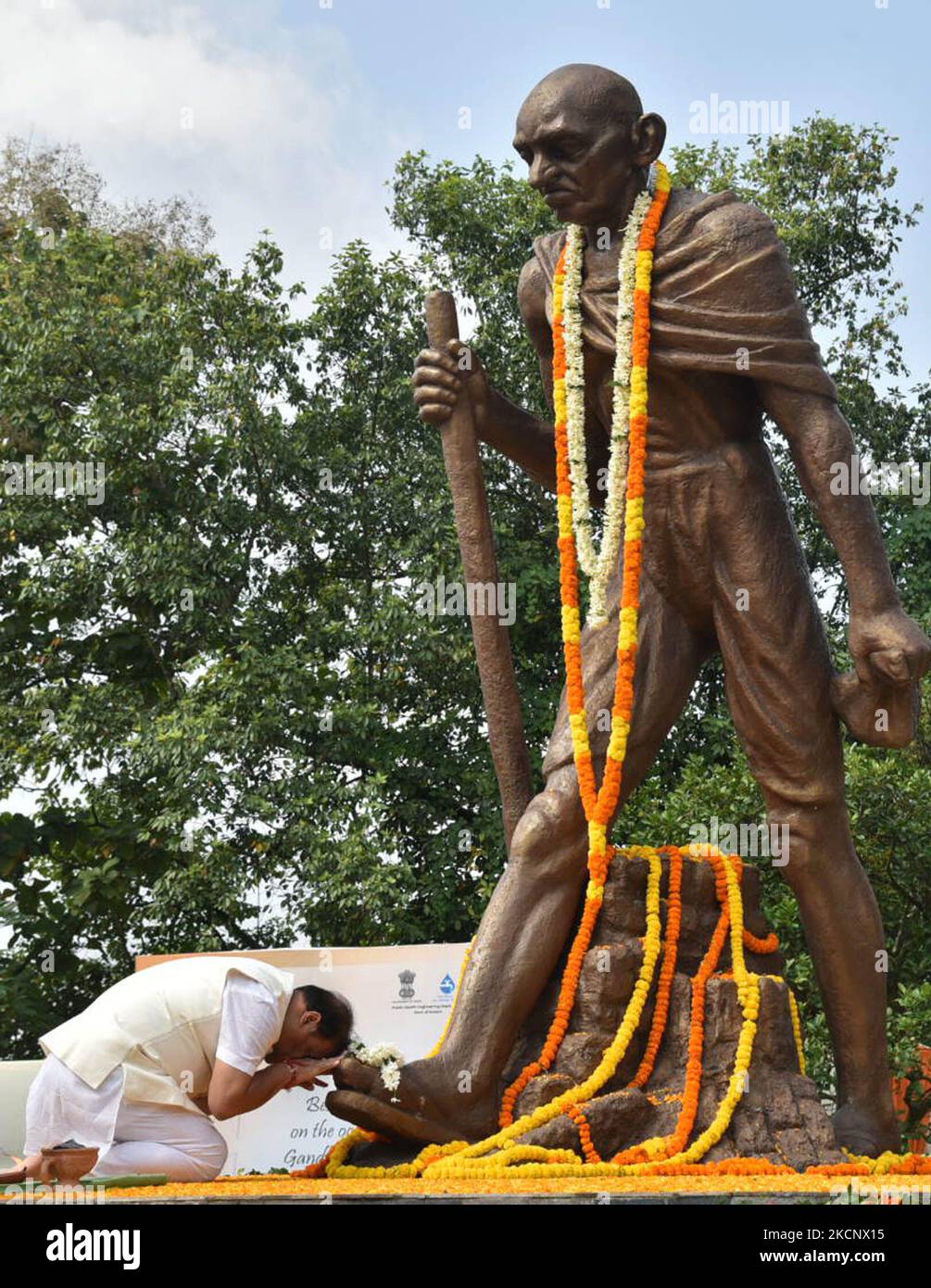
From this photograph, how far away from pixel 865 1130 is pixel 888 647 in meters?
1.47

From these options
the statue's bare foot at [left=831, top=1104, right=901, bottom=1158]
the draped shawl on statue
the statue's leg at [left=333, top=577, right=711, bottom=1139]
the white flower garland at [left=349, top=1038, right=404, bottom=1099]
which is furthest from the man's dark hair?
the draped shawl on statue

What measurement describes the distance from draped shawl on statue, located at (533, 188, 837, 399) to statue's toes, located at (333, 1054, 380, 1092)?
7.28ft

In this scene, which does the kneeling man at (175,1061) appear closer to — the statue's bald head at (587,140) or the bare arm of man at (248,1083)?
the bare arm of man at (248,1083)

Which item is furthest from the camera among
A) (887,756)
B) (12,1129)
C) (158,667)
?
(158,667)

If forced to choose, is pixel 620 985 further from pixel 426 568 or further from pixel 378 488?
pixel 378 488

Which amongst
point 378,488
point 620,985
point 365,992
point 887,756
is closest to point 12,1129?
point 365,992

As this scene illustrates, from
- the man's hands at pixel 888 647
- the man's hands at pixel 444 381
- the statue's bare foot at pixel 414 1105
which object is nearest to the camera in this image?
the statue's bare foot at pixel 414 1105

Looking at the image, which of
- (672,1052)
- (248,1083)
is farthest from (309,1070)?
(672,1052)

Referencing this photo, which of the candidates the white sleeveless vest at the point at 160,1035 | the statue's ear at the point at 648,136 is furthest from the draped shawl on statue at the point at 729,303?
the white sleeveless vest at the point at 160,1035

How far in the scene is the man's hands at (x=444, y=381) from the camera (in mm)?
5434

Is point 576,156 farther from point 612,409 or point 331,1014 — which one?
point 331,1014

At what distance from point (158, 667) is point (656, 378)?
354 inches

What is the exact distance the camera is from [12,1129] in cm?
Result: 806

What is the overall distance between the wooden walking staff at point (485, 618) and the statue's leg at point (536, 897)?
0.15 meters
